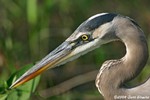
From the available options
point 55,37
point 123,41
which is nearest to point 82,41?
point 123,41

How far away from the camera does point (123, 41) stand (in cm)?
362

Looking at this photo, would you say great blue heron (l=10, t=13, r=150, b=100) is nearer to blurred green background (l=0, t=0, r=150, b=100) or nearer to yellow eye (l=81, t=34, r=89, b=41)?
yellow eye (l=81, t=34, r=89, b=41)

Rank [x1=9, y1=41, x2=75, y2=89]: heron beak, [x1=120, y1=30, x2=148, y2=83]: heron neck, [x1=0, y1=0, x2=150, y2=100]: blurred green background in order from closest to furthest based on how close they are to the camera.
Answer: [x1=120, y1=30, x2=148, y2=83]: heron neck, [x1=9, y1=41, x2=75, y2=89]: heron beak, [x1=0, y1=0, x2=150, y2=100]: blurred green background

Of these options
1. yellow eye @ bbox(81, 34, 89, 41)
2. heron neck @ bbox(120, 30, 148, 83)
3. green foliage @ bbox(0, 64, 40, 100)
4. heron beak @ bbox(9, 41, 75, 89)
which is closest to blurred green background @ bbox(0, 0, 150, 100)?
green foliage @ bbox(0, 64, 40, 100)

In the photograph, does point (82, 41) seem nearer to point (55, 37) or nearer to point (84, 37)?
point (84, 37)

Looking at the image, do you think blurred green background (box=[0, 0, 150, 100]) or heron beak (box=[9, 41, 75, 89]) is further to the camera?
blurred green background (box=[0, 0, 150, 100])

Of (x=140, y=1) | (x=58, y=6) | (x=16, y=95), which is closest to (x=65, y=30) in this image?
(x=58, y=6)

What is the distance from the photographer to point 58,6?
6.23 meters

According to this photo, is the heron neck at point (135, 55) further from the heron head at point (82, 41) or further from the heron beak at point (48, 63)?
the heron beak at point (48, 63)

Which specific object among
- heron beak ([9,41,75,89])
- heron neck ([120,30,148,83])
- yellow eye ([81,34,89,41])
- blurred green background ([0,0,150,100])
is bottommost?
blurred green background ([0,0,150,100])

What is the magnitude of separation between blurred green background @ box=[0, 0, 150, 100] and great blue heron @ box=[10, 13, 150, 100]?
1.42 meters

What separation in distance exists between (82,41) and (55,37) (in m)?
2.51

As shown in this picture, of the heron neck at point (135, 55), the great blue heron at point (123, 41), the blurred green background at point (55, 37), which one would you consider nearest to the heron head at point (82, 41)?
the great blue heron at point (123, 41)

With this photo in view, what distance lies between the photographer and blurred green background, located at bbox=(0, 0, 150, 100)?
17.6ft
